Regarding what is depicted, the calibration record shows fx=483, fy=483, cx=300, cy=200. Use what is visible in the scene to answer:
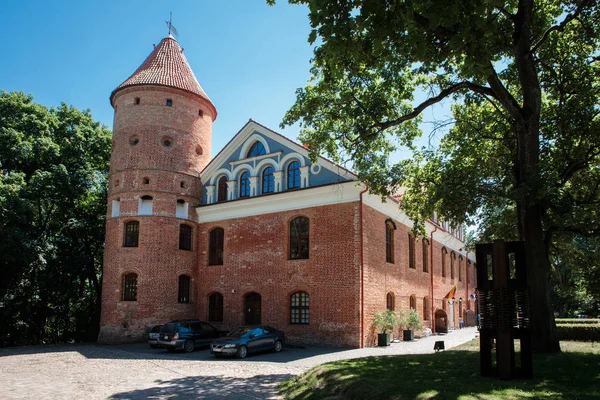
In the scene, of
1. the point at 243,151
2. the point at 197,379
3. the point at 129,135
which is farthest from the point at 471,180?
the point at 129,135

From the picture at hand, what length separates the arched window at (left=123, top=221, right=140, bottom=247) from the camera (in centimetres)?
2525

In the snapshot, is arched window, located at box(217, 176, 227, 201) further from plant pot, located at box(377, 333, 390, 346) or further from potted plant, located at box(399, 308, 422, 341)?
potted plant, located at box(399, 308, 422, 341)

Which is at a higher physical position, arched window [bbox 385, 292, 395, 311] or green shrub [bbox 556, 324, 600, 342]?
arched window [bbox 385, 292, 395, 311]

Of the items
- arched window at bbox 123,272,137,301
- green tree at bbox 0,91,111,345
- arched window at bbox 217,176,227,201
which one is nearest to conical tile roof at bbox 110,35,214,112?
green tree at bbox 0,91,111,345

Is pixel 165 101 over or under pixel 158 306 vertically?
over

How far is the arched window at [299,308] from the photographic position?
21.9 meters

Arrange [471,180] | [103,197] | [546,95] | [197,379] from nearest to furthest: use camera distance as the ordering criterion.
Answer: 1. [197,379]
2. [471,180]
3. [546,95]
4. [103,197]

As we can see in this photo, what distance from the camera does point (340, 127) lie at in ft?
53.4

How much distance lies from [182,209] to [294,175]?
699 centimetres

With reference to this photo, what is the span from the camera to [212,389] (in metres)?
11.6

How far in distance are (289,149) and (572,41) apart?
12.8 metres

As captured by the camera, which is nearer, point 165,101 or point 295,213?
point 295,213

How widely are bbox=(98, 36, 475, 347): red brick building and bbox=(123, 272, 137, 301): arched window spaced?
51mm

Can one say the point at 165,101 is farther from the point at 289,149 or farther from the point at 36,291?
the point at 36,291
